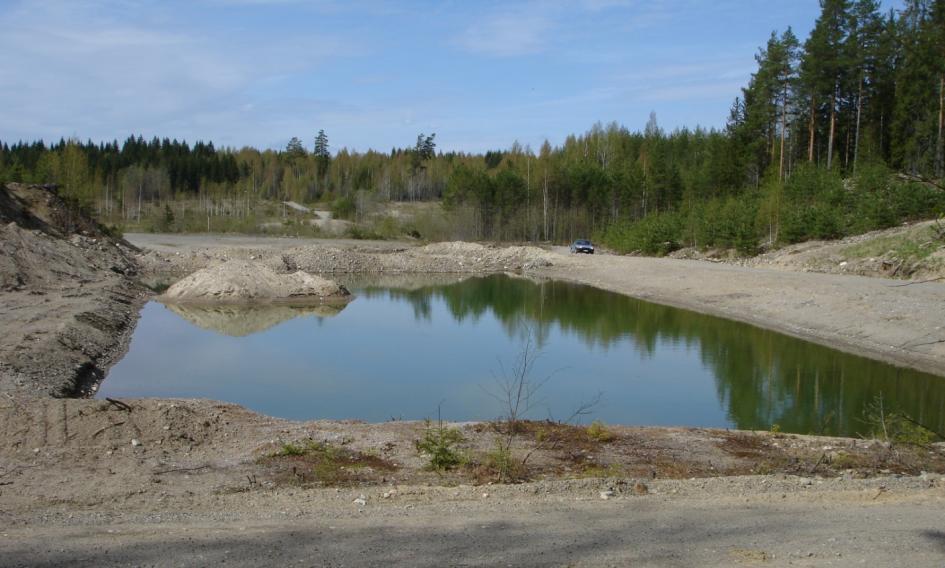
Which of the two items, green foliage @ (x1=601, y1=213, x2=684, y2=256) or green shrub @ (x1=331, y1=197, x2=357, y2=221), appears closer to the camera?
A: green foliage @ (x1=601, y1=213, x2=684, y2=256)

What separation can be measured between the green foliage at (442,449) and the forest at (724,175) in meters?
15.9

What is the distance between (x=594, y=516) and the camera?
22.7ft

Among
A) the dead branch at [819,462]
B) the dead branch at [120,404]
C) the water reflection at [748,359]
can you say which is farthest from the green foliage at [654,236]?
the dead branch at [120,404]

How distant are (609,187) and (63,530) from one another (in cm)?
7132

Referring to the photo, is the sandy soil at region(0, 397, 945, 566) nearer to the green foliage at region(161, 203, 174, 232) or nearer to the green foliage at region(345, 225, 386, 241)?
the green foliage at region(345, 225, 386, 241)

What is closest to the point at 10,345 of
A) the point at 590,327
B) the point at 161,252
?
the point at 590,327

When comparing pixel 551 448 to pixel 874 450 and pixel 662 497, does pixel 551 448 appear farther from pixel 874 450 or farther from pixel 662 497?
pixel 874 450

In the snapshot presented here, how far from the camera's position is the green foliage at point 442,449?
9227 mm

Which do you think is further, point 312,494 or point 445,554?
point 312,494

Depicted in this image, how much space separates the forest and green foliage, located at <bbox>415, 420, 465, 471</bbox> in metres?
15.9

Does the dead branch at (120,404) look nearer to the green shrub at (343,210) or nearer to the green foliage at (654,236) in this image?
the green foliage at (654,236)

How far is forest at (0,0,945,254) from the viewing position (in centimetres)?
4372

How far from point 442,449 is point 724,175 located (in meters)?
56.9

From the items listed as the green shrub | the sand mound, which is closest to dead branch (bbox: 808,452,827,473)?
the sand mound
